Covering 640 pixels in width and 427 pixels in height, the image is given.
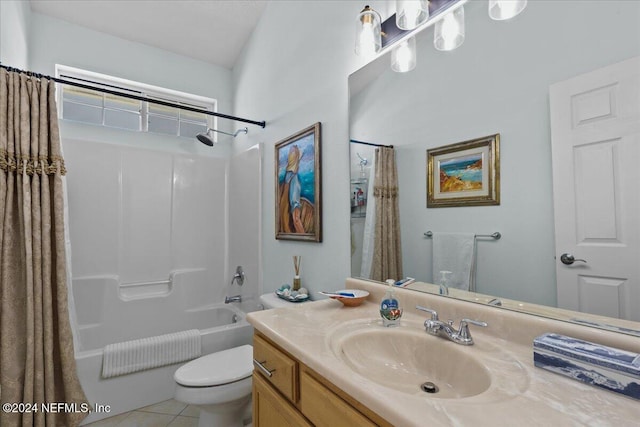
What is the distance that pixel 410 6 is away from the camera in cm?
122

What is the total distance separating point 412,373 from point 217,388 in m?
1.01

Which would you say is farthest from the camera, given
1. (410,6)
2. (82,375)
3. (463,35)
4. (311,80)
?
(311,80)

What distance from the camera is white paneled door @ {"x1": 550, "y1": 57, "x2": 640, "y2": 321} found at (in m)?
0.73

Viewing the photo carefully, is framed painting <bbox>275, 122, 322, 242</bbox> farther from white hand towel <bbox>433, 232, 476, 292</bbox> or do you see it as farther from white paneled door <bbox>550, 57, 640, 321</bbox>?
white paneled door <bbox>550, 57, 640, 321</bbox>

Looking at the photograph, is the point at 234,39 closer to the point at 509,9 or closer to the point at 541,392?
the point at 509,9

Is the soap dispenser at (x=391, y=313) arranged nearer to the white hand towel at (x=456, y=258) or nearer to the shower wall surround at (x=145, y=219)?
the white hand towel at (x=456, y=258)

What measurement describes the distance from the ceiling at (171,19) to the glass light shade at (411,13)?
1691mm

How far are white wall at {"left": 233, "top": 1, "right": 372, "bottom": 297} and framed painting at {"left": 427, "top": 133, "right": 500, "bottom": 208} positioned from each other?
0.50 metres

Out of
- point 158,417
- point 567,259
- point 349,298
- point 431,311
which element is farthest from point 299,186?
point 158,417

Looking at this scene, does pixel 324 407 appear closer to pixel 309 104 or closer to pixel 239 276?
pixel 309 104

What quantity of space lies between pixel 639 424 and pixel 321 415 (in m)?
0.62

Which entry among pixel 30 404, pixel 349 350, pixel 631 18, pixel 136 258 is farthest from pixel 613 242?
pixel 136 258

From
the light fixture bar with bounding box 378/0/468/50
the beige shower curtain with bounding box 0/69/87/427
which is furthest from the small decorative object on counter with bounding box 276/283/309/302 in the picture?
→ the light fixture bar with bounding box 378/0/468/50

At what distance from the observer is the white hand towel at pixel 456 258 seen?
105cm
